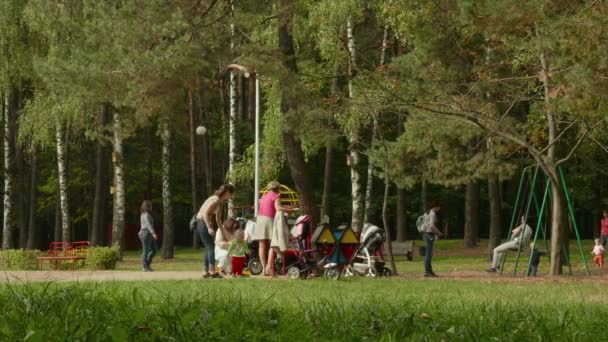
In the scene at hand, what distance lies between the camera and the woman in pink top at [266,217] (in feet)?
70.4

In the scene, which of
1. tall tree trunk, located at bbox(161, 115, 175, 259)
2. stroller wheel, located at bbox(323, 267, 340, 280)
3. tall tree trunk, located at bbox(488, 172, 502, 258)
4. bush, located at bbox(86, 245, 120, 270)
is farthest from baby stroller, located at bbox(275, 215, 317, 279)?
tall tree trunk, located at bbox(161, 115, 175, 259)

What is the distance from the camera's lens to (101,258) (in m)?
29.0

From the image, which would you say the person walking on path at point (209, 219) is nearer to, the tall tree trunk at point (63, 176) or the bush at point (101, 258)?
the bush at point (101, 258)

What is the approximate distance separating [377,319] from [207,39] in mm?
21142

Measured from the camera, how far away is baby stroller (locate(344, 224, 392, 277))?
22.3 m

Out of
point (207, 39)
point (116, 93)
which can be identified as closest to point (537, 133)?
point (207, 39)

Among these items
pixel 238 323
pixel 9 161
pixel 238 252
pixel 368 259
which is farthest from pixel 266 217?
pixel 9 161

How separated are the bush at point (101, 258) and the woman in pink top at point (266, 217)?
810 cm

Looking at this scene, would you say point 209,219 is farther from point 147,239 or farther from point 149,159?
point 149,159

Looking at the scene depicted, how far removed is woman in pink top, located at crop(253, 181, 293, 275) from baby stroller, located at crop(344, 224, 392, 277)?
161 centimetres

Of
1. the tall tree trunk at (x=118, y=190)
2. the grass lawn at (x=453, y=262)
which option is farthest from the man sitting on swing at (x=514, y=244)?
the tall tree trunk at (x=118, y=190)

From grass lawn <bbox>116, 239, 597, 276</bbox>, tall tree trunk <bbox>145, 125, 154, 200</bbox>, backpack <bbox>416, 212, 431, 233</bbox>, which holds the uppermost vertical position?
tall tree trunk <bbox>145, 125, 154, 200</bbox>

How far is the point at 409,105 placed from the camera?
79.3ft

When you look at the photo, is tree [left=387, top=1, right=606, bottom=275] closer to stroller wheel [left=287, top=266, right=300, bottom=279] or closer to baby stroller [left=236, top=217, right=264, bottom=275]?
baby stroller [left=236, top=217, right=264, bottom=275]
